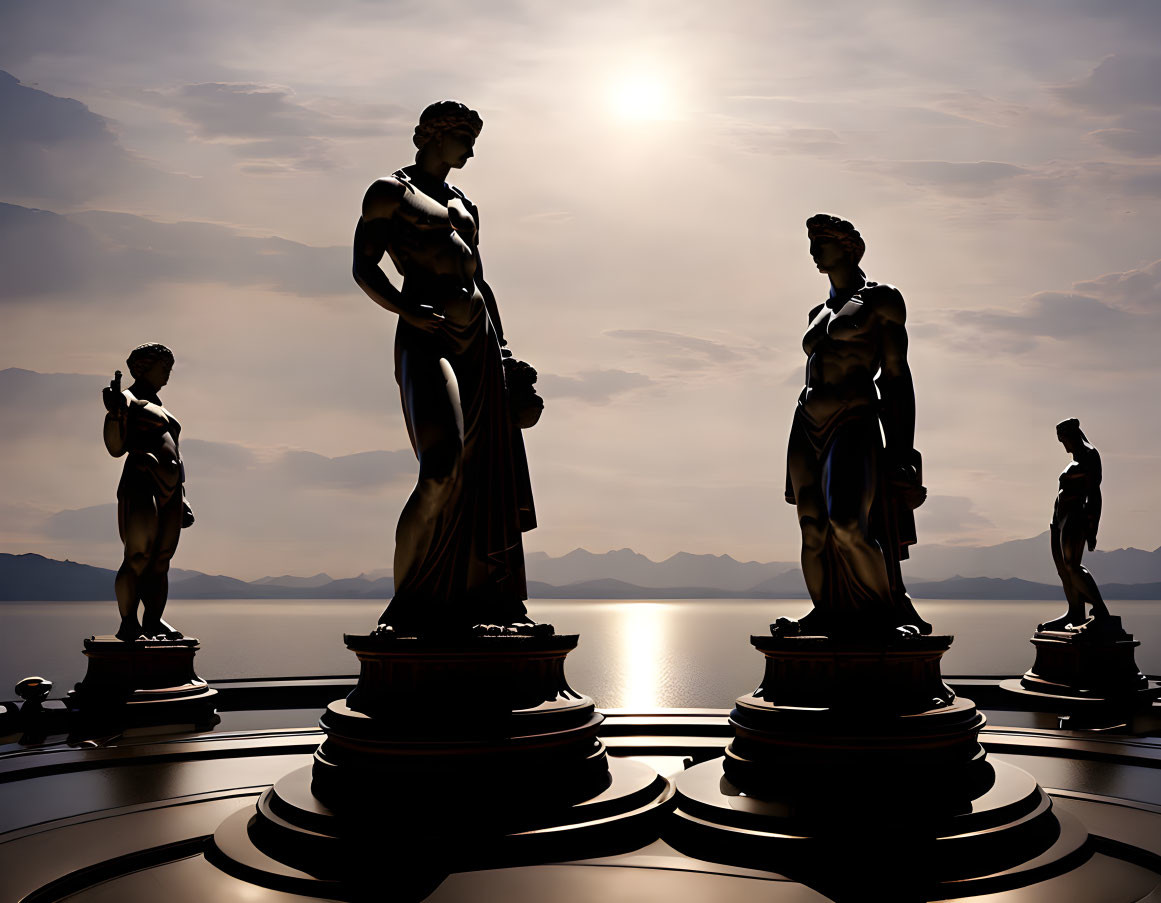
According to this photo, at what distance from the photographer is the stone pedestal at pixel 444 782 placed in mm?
4445

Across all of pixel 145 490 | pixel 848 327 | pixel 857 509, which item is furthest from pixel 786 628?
pixel 145 490

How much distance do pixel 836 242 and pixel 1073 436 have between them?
714cm

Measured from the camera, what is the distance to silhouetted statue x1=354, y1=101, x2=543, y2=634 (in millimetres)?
5484

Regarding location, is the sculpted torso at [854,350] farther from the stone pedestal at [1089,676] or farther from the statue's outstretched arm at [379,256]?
the stone pedestal at [1089,676]

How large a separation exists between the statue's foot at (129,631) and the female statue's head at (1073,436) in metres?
10.9

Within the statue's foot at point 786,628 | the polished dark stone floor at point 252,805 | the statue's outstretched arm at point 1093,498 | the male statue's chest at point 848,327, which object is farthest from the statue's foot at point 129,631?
the statue's outstretched arm at point 1093,498

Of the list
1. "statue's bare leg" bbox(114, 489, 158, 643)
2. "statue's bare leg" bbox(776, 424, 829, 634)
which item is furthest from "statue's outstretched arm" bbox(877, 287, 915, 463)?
"statue's bare leg" bbox(114, 489, 158, 643)

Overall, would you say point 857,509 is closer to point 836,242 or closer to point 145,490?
point 836,242

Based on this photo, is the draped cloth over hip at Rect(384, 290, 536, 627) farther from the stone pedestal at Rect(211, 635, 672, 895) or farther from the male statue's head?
the male statue's head

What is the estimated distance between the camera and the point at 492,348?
19.6 ft

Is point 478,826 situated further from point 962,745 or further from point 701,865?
point 962,745

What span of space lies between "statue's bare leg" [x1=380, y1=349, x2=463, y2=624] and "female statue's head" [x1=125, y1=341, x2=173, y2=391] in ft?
17.5

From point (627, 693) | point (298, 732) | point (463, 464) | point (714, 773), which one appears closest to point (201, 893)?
point (463, 464)

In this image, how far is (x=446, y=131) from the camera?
19.6ft
